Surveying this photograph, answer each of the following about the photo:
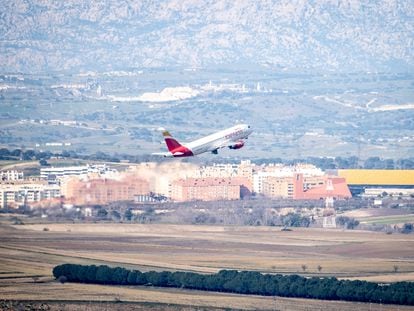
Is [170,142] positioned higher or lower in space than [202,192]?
higher

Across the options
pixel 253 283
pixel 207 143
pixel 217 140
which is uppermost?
pixel 217 140

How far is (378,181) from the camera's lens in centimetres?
13738

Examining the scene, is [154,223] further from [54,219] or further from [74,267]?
[74,267]

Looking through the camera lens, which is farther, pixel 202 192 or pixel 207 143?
pixel 202 192

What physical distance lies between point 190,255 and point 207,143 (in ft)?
17.7

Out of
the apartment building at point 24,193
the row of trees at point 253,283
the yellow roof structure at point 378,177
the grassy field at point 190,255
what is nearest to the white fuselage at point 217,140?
the grassy field at point 190,255

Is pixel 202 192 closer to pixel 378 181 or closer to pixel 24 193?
pixel 24 193

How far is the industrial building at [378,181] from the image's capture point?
134125 millimetres

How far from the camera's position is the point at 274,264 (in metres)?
92.4

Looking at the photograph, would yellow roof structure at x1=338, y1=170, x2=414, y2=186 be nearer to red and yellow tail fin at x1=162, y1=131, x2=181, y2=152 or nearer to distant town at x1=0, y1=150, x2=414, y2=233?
distant town at x1=0, y1=150, x2=414, y2=233

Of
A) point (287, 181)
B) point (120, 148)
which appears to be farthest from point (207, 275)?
point (120, 148)

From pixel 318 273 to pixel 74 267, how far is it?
35.3 feet

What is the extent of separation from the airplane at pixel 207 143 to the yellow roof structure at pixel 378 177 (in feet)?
125

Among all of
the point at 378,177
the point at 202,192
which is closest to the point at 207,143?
the point at 202,192
